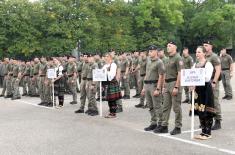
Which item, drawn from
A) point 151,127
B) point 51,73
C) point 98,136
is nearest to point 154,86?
point 151,127

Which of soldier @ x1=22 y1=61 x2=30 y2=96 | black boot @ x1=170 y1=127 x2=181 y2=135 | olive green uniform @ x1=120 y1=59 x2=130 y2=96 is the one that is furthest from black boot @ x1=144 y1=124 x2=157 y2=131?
soldier @ x1=22 y1=61 x2=30 y2=96

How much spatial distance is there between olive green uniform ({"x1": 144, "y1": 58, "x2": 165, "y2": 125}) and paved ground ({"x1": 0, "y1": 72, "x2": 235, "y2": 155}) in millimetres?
502

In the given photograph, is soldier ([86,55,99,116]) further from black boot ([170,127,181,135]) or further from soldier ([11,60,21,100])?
soldier ([11,60,21,100])

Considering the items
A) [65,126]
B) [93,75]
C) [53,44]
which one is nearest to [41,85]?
[93,75]

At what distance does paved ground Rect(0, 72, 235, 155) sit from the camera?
9188mm

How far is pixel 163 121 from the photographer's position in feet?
36.0

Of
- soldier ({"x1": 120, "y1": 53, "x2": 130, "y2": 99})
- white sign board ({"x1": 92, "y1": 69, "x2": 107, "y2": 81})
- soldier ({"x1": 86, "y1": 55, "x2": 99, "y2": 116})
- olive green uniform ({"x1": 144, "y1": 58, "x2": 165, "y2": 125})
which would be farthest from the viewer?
soldier ({"x1": 120, "y1": 53, "x2": 130, "y2": 99})

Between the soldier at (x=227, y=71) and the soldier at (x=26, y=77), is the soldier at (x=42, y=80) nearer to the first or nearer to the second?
the soldier at (x=26, y=77)

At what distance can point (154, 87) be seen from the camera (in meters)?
11.5

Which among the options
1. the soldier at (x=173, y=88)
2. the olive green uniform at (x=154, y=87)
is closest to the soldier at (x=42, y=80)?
the olive green uniform at (x=154, y=87)

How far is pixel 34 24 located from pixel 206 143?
3064 centimetres

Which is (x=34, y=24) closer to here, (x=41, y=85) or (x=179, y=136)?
(x=41, y=85)

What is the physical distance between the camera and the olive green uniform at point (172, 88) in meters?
10.6

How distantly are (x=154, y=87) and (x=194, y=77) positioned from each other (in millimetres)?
1805
